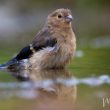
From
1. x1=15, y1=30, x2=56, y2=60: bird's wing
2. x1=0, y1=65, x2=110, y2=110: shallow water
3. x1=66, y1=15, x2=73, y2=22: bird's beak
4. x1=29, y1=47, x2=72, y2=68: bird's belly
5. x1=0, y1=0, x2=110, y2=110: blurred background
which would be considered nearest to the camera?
x1=0, y1=65, x2=110, y2=110: shallow water

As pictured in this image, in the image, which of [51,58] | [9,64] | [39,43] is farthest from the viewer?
[9,64]

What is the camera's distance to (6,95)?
777 centimetres

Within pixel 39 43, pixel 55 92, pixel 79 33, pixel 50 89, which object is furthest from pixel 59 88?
pixel 79 33

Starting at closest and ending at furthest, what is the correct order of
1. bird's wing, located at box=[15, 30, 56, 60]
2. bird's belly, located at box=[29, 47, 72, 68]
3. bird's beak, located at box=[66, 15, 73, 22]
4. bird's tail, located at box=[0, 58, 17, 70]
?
bird's belly, located at box=[29, 47, 72, 68] → bird's wing, located at box=[15, 30, 56, 60] → bird's beak, located at box=[66, 15, 73, 22] → bird's tail, located at box=[0, 58, 17, 70]

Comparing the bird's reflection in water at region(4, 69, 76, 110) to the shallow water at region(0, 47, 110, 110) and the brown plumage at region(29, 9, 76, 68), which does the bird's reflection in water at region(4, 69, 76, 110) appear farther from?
the brown plumage at region(29, 9, 76, 68)

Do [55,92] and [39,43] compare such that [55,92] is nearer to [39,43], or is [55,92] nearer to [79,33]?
[39,43]

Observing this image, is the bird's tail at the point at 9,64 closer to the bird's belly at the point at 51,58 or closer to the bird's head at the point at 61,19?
the bird's belly at the point at 51,58

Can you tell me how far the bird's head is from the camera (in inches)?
443

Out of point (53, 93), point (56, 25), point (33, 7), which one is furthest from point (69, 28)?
point (33, 7)

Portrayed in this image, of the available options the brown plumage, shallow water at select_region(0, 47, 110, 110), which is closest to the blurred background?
shallow water at select_region(0, 47, 110, 110)

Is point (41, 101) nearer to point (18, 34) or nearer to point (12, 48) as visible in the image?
point (12, 48)

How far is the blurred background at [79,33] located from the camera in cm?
802

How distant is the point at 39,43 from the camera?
35.8ft

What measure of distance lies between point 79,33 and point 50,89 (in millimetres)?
11223
